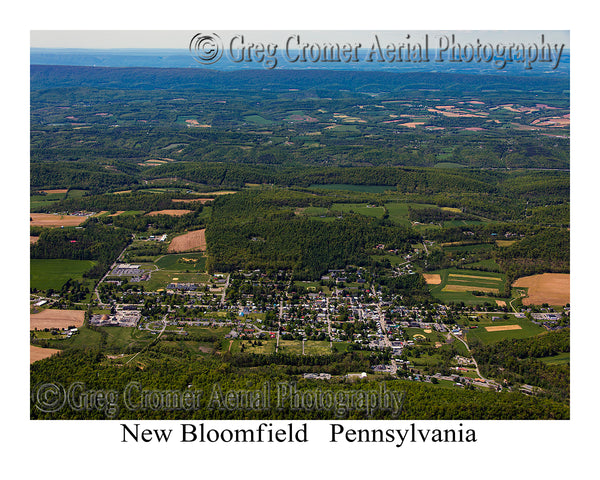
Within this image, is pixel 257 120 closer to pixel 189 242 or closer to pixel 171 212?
pixel 171 212

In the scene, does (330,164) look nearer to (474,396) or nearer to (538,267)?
(538,267)

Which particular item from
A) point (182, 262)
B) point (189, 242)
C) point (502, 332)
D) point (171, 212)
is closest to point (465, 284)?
point (502, 332)

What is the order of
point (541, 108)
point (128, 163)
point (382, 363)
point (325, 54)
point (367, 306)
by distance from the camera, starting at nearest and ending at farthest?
point (382, 363) < point (325, 54) < point (367, 306) < point (128, 163) < point (541, 108)

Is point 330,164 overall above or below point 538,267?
above

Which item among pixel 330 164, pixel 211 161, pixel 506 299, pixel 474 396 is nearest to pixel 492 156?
pixel 330 164

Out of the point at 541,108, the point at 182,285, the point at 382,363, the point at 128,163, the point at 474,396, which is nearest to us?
the point at 474,396

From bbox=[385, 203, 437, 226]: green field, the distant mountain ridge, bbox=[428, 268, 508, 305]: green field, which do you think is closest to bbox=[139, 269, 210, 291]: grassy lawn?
bbox=[428, 268, 508, 305]: green field

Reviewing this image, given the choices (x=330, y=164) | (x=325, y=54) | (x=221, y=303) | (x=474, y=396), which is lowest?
(x=474, y=396)
